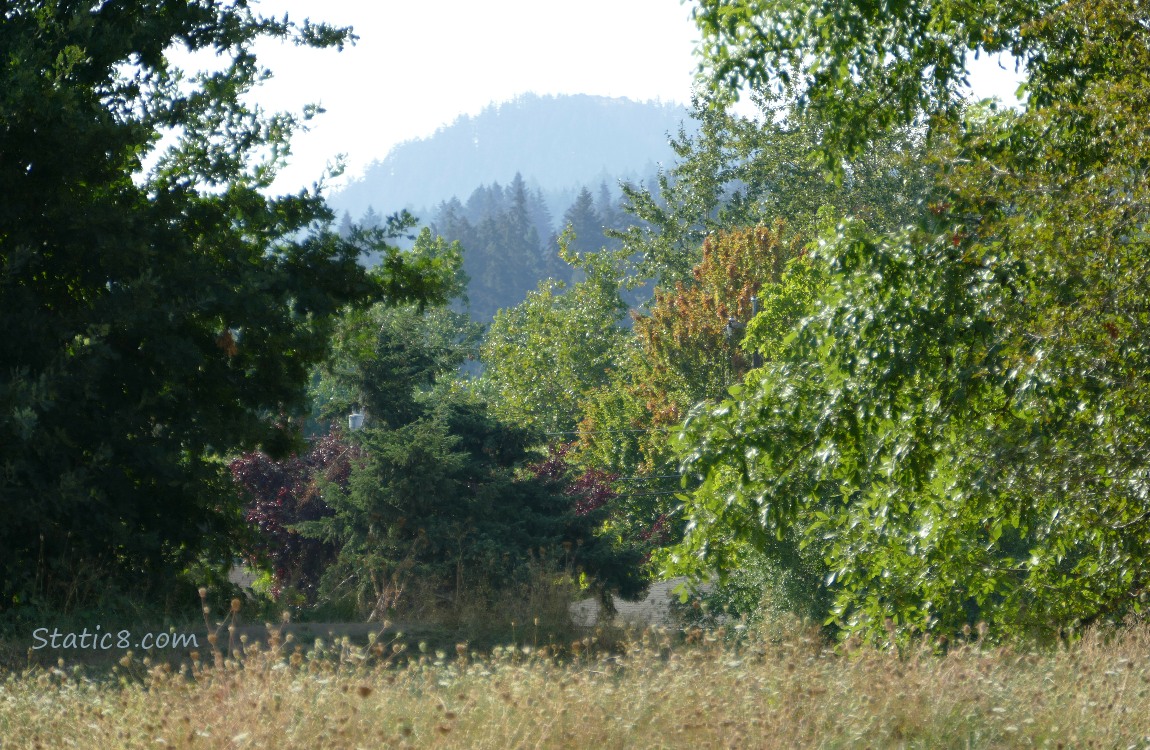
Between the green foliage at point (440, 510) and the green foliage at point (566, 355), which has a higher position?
the green foliage at point (566, 355)

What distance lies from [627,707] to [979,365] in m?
4.47

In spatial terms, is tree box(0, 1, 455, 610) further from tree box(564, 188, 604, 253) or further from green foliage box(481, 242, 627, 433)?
tree box(564, 188, 604, 253)

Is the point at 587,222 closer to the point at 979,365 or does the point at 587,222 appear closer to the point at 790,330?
the point at 790,330

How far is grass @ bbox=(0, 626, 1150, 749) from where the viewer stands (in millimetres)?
4992

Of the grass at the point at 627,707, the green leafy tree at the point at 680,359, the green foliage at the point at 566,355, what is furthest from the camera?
the green foliage at the point at 566,355

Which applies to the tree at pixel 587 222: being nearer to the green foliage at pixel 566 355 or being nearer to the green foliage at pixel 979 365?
the green foliage at pixel 566 355

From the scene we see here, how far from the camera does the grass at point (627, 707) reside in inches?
197

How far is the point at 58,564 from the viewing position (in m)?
11.6

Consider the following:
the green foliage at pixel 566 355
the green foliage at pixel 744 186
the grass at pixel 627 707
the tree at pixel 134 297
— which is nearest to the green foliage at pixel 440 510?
the tree at pixel 134 297

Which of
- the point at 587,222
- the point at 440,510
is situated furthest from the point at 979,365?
the point at 587,222

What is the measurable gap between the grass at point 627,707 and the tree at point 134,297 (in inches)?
215

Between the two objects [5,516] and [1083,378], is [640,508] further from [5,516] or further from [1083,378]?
[1083,378]

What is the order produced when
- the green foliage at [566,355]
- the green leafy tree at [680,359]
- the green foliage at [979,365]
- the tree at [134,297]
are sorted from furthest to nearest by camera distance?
the green foliage at [566,355], the green leafy tree at [680,359], the tree at [134,297], the green foliage at [979,365]

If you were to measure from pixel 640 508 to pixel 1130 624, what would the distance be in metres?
28.5
